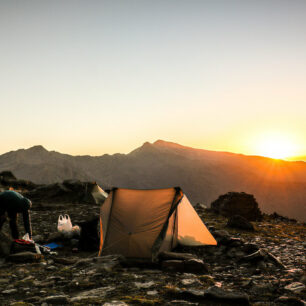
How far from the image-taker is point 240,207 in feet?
63.8

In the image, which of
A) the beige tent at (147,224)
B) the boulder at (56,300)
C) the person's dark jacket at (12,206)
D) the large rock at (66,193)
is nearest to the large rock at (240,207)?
the large rock at (66,193)

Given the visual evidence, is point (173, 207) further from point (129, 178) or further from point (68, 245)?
point (129, 178)

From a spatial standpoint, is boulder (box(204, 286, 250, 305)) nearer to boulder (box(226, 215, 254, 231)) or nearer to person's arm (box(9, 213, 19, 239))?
person's arm (box(9, 213, 19, 239))

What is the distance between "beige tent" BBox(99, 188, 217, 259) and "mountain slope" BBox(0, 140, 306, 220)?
107491 mm

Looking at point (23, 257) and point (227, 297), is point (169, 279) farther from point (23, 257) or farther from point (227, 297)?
point (23, 257)

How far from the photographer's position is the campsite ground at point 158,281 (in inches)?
193

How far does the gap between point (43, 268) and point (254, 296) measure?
5.23 meters

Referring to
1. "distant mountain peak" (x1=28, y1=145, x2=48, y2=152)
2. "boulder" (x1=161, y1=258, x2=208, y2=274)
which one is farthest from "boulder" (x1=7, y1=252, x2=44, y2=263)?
"distant mountain peak" (x1=28, y1=145, x2=48, y2=152)

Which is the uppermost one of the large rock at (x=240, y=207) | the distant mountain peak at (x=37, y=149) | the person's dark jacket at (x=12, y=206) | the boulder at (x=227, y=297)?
the distant mountain peak at (x=37, y=149)

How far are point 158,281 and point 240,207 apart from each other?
14810 millimetres

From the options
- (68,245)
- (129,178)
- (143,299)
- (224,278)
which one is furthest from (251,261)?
(129,178)

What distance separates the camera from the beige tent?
325 inches

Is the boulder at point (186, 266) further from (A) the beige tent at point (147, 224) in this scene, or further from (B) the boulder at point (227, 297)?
(B) the boulder at point (227, 297)

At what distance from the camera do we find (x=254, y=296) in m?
5.16
